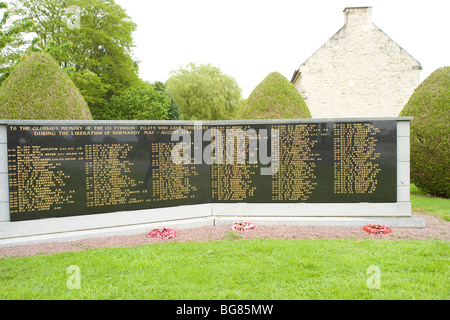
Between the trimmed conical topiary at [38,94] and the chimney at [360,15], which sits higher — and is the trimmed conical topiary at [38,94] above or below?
below

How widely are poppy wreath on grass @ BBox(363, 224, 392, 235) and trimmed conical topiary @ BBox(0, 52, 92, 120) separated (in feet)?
29.0

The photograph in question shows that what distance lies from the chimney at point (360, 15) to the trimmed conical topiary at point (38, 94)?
2673cm

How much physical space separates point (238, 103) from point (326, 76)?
47.4 ft

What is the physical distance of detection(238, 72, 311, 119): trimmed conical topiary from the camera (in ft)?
37.2

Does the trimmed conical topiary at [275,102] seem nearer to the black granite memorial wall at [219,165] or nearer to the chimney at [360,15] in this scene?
the black granite memorial wall at [219,165]

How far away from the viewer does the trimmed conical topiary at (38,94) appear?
905cm

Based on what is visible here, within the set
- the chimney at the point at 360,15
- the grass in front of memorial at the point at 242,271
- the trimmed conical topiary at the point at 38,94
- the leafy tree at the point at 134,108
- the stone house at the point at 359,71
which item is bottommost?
the grass in front of memorial at the point at 242,271

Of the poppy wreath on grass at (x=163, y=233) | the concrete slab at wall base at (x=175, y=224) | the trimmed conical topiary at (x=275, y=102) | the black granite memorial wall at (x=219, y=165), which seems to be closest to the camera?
the concrete slab at wall base at (x=175, y=224)

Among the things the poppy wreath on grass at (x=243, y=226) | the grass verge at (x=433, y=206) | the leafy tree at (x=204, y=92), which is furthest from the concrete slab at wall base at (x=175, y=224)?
the leafy tree at (x=204, y=92)

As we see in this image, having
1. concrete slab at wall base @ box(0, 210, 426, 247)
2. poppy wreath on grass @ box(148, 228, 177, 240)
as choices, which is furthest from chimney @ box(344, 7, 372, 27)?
poppy wreath on grass @ box(148, 228, 177, 240)

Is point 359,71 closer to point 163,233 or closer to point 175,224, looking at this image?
point 175,224

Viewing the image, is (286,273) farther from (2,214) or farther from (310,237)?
(2,214)

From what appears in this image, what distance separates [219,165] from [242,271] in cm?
441
